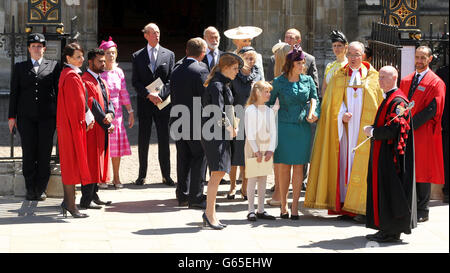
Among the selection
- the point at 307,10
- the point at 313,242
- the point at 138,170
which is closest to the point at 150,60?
the point at 138,170

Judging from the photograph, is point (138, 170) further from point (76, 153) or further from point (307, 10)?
point (307, 10)

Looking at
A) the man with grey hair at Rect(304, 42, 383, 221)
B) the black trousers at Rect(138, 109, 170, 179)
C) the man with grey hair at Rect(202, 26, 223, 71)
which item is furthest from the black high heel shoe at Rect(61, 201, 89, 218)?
the man with grey hair at Rect(202, 26, 223, 71)

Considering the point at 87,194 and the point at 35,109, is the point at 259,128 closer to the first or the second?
the point at 87,194

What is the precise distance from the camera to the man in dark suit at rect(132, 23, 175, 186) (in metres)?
11.9

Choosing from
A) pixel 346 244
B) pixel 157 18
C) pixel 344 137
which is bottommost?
pixel 346 244

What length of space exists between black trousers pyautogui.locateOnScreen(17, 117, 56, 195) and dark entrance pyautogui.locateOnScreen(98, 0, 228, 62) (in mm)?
16708

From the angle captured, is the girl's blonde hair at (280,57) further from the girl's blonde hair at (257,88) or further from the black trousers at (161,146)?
the black trousers at (161,146)

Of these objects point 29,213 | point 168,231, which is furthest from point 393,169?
point 29,213

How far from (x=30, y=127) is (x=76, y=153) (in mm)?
1042

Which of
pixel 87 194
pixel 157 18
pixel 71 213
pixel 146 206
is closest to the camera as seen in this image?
pixel 71 213

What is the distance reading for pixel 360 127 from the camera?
10.0 meters

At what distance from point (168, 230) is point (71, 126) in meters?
1.44

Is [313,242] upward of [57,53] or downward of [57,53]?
downward

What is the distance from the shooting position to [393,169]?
879 cm
